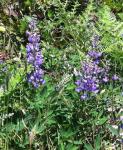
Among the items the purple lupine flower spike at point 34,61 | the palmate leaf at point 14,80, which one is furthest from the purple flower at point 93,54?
the palmate leaf at point 14,80

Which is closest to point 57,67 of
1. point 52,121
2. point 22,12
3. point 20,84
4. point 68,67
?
point 68,67

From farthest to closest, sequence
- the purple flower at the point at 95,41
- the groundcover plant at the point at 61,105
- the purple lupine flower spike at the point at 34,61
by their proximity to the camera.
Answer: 1. the purple flower at the point at 95,41
2. the purple lupine flower spike at the point at 34,61
3. the groundcover plant at the point at 61,105

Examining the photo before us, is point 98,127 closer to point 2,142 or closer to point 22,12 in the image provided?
point 2,142

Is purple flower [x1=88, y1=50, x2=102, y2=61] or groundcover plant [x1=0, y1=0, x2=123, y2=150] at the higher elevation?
purple flower [x1=88, y1=50, x2=102, y2=61]

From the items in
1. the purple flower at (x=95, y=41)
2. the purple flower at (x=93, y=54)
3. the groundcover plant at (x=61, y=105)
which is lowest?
the groundcover plant at (x=61, y=105)

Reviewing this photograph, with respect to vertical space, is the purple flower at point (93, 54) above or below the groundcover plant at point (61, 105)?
above

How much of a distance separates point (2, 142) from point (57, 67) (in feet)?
3.33

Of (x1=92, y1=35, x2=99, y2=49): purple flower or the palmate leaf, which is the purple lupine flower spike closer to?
the palmate leaf

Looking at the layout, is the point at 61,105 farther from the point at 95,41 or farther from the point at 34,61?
the point at 95,41

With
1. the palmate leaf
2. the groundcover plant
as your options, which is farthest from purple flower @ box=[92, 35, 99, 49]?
the palmate leaf

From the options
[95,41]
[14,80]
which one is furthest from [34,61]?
[95,41]

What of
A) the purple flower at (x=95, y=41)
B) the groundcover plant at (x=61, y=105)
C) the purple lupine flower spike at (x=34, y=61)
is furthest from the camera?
the purple flower at (x=95, y=41)

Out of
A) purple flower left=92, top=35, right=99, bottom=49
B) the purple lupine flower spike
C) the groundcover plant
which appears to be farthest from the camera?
Result: purple flower left=92, top=35, right=99, bottom=49

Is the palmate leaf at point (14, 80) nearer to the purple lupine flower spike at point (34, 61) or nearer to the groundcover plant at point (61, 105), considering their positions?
the groundcover plant at point (61, 105)
